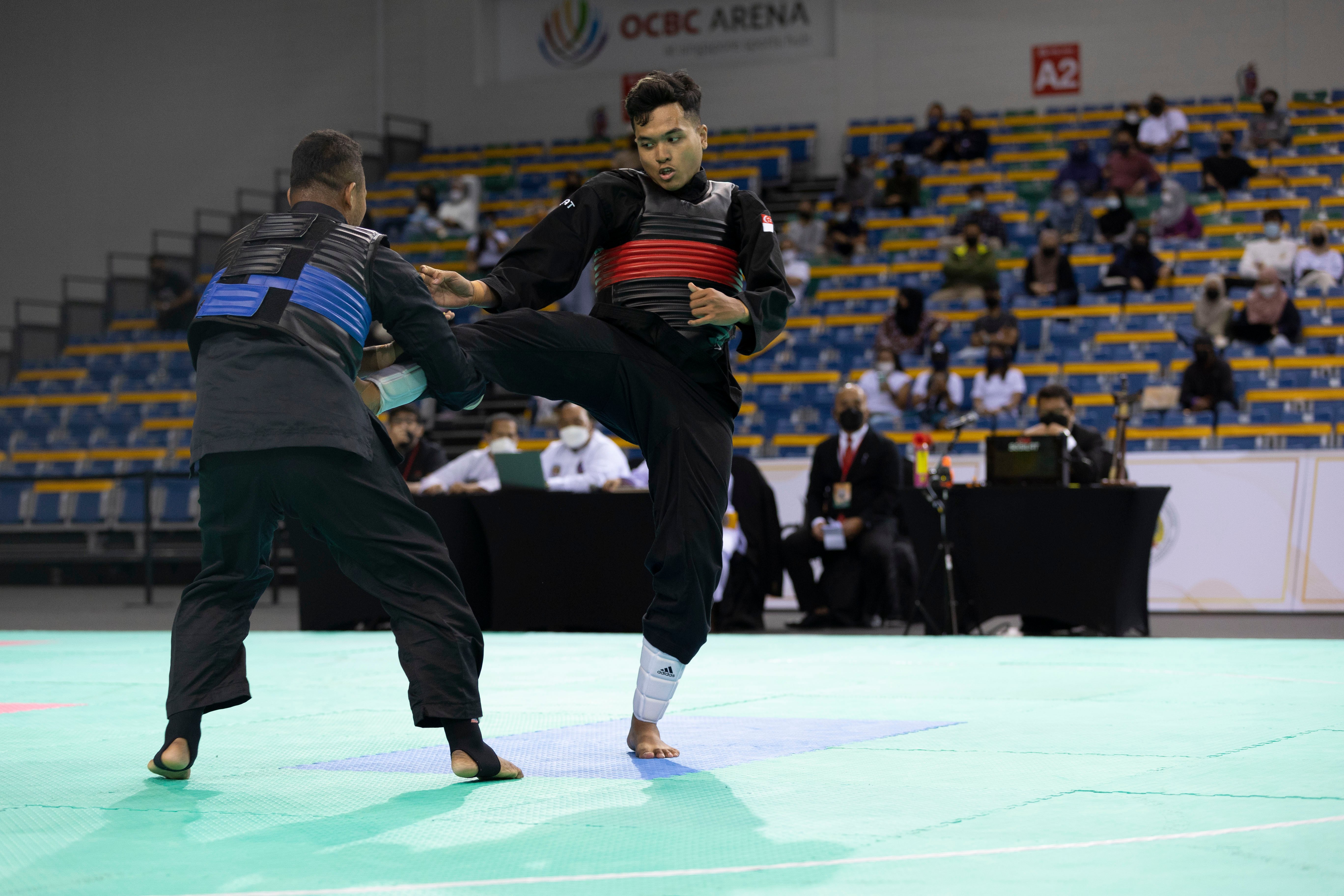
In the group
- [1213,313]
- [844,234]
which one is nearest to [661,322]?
[1213,313]

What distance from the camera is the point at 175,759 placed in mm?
3117

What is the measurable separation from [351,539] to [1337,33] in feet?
62.2

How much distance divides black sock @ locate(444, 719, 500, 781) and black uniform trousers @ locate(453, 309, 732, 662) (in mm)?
562

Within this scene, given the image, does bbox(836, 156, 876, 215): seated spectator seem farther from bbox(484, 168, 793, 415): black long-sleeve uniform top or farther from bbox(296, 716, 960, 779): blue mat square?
bbox(484, 168, 793, 415): black long-sleeve uniform top

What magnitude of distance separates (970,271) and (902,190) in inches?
114

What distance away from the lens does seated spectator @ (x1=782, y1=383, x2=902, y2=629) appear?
30.1 ft

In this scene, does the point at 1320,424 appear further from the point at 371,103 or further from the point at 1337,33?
the point at 371,103

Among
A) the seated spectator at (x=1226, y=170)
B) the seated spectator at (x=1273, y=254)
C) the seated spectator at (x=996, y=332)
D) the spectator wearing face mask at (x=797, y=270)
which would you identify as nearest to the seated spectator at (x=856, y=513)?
the seated spectator at (x=996, y=332)

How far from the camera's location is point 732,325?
3357mm

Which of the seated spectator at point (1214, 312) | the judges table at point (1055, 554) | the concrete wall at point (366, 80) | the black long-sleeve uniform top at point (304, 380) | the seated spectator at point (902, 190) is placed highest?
the concrete wall at point (366, 80)

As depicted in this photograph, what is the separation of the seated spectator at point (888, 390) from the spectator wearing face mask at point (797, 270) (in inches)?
115

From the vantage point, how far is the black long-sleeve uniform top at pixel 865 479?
30.4 ft

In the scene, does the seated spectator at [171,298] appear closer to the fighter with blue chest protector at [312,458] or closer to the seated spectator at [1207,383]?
the seated spectator at [1207,383]

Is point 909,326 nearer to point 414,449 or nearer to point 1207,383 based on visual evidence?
point 1207,383
